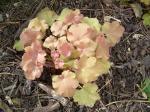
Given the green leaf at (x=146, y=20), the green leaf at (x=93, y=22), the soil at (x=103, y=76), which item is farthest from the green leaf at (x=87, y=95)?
the green leaf at (x=146, y=20)

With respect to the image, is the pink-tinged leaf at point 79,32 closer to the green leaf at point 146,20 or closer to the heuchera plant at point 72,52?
the heuchera plant at point 72,52

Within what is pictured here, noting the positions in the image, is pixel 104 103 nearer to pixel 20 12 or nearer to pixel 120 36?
pixel 120 36

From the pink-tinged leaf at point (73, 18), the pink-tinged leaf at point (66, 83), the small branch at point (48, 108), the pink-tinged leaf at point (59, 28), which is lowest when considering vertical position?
the small branch at point (48, 108)

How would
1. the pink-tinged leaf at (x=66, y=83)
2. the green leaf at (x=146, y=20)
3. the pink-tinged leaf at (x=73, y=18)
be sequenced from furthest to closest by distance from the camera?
the green leaf at (x=146, y=20) < the pink-tinged leaf at (x=73, y=18) < the pink-tinged leaf at (x=66, y=83)

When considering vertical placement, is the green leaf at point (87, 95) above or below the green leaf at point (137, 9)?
below

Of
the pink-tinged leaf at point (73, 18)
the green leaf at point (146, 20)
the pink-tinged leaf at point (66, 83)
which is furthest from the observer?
the green leaf at point (146, 20)

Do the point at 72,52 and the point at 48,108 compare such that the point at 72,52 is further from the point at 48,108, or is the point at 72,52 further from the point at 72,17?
the point at 48,108

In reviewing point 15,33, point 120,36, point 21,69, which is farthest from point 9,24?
point 120,36
